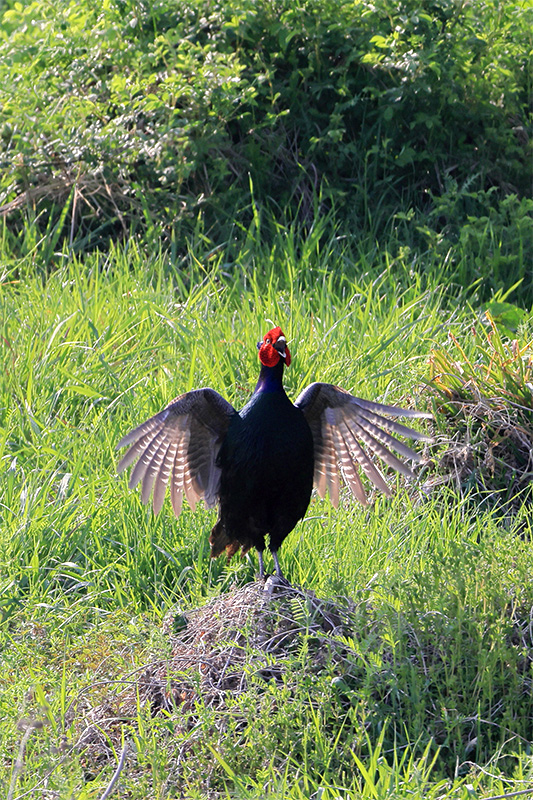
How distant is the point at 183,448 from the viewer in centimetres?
406

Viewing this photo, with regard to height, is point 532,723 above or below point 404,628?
below

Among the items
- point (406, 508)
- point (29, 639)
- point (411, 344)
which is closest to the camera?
point (29, 639)

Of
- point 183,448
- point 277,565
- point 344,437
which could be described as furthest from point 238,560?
point 344,437

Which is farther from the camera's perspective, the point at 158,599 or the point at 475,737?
the point at 158,599

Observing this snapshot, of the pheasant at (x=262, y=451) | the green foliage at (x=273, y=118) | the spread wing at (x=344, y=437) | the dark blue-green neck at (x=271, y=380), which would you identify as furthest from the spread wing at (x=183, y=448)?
the green foliage at (x=273, y=118)

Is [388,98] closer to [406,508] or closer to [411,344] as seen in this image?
[411,344]

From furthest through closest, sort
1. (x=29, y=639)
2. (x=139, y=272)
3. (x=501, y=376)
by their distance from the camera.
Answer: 1. (x=139, y=272)
2. (x=501, y=376)
3. (x=29, y=639)

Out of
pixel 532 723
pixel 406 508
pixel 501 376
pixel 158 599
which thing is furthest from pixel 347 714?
pixel 501 376

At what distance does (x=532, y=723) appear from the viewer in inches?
130

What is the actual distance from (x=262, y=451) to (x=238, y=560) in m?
0.82

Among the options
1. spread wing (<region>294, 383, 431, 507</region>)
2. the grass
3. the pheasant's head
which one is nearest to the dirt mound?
the grass

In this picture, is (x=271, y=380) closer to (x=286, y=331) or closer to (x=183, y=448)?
(x=183, y=448)

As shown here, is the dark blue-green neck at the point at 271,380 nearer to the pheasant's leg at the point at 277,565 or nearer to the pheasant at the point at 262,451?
the pheasant at the point at 262,451

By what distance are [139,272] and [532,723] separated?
3.85 meters
